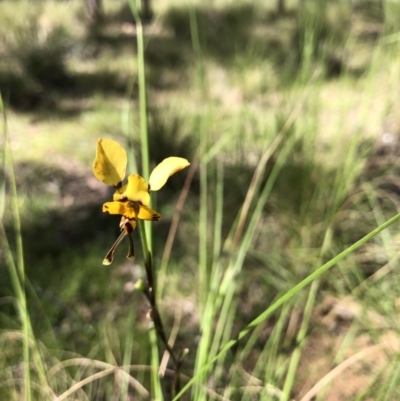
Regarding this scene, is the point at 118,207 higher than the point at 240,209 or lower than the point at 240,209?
higher

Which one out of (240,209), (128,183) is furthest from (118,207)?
(240,209)

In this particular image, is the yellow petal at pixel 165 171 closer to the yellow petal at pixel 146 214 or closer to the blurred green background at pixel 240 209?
the yellow petal at pixel 146 214

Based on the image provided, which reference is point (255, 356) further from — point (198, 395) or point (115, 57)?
point (115, 57)

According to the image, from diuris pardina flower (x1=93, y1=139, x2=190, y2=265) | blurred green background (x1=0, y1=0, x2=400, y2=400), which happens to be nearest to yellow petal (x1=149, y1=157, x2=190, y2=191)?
diuris pardina flower (x1=93, y1=139, x2=190, y2=265)

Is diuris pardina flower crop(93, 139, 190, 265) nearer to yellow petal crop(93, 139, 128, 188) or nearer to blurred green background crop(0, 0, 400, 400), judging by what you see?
yellow petal crop(93, 139, 128, 188)

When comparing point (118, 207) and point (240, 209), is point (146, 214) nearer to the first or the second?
point (118, 207)

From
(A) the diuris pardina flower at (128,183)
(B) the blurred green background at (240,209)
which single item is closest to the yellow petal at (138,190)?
(A) the diuris pardina flower at (128,183)
